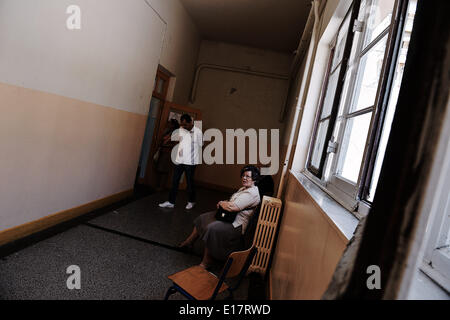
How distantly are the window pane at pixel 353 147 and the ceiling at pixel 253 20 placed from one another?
326 cm

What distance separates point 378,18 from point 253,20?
3.99m

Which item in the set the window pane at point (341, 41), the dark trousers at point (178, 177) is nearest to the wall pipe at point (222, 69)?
the dark trousers at point (178, 177)

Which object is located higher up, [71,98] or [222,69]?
[222,69]

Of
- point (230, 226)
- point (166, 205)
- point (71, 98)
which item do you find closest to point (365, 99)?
point (230, 226)

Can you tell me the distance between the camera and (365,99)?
1610 millimetres

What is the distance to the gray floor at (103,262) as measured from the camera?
193cm

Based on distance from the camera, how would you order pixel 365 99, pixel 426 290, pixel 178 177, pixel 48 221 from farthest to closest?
1. pixel 178 177
2. pixel 48 221
3. pixel 365 99
4. pixel 426 290

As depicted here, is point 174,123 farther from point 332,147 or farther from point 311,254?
point 311,254

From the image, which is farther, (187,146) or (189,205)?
(189,205)

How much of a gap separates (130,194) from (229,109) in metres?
3.36

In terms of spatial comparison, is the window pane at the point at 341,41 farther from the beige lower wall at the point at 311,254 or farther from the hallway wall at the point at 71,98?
the hallway wall at the point at 71,98

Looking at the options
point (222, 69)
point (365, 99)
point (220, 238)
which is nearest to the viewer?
point (365, 99)

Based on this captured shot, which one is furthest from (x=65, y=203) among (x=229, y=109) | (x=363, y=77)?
(x=229, y=109)
